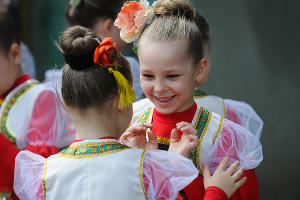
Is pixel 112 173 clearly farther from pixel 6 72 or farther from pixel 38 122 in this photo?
pixel 6 72

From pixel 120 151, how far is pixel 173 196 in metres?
0.26

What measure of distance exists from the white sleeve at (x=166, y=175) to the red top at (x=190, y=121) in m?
0.16

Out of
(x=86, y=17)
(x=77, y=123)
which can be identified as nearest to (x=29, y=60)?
(x=86, y=17)

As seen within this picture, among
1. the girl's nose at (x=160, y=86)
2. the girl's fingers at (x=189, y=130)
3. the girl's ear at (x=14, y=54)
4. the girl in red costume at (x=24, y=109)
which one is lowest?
the girl in red costume at (x=24, y=109)

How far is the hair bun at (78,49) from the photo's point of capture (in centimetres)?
161

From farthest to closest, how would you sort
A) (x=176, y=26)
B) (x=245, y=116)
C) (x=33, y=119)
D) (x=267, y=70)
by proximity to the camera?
(x=267, y=70), (x=33, y=119), (x=245, y=116), (x=176, y=26)

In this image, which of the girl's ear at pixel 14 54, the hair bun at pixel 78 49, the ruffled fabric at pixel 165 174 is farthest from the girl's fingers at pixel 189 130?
the girl's ear at pixel 14 54

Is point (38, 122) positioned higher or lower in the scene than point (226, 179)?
lower

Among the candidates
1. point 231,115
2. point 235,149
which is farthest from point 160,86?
point 231,115

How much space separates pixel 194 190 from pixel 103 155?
41 cm

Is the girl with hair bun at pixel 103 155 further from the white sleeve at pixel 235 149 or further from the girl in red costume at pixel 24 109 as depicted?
the girl in red costume at pixel 24 109

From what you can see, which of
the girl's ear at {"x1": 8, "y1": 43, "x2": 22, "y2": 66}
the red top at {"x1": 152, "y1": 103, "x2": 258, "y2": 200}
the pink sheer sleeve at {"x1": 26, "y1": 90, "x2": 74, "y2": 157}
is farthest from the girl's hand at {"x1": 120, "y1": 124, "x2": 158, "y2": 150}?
the girl's ear at {"x1": 8, "y1": 43, "x2": 22, "y2": 66}

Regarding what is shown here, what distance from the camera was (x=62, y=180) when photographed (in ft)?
5.20

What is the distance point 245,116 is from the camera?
2.31 m
